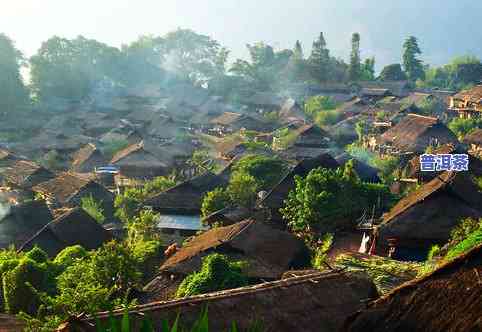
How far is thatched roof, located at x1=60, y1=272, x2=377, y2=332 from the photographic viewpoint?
10445 millimetres

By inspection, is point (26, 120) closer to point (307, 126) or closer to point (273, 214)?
point (307, 126)

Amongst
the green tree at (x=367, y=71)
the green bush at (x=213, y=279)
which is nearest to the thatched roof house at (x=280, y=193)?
the green bush at (x=213, y=279)

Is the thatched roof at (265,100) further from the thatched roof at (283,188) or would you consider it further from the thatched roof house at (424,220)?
the thatched roof house at (424,220)

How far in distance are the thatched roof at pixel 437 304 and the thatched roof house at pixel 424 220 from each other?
1085cm

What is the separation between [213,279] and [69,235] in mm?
10197

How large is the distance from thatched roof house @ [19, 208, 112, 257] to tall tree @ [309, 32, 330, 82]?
53.1 metres

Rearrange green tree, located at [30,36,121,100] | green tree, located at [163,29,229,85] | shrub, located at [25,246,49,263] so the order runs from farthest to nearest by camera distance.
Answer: green tree, located at [163,29,229,85] → green tree, located at [30,36,121,100] → shrub, located at [25,246,49,263]

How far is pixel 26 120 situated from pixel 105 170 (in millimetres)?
26212

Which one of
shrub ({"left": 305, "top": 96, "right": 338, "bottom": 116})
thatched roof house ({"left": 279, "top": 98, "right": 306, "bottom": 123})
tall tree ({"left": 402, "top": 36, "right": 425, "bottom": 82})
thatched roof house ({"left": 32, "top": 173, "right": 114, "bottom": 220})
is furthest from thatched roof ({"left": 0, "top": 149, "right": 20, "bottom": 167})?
tall tree ({"left": 402, "top": 36, "right": 425, "bottom": 82})

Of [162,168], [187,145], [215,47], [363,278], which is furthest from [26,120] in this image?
[363,278]

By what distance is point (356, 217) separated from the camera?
2334 cm

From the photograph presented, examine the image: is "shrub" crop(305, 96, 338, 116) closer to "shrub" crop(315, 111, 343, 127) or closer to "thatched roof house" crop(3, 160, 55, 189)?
"shrub" crop(315, 111, 343, 127)

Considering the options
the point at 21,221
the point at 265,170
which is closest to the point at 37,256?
the point at 21,221

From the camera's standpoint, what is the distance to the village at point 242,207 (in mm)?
10797
